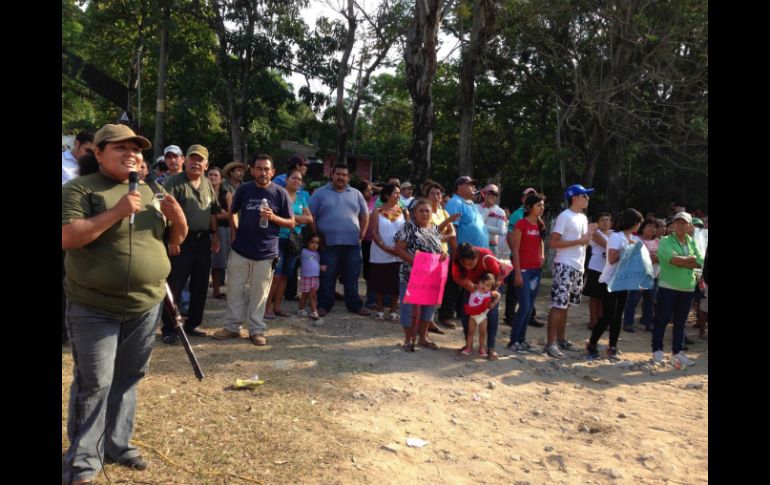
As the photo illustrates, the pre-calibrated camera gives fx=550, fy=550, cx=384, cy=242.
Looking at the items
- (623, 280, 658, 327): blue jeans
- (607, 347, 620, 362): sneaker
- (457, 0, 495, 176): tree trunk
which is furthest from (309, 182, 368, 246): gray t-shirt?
(457, 0, 495, 176): tree trunk

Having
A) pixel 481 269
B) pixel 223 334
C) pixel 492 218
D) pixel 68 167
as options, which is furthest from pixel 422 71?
pixel 68 167

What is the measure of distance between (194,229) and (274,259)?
2.91 ft

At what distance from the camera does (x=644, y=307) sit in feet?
29.8

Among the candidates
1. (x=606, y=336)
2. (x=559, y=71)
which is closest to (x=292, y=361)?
(x=606, y=336)

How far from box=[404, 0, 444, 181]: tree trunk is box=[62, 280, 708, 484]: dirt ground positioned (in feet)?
19.5

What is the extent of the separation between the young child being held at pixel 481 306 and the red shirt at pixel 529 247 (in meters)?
0.74

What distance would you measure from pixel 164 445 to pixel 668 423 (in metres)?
4.22

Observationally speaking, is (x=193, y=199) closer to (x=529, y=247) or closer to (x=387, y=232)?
(x=387, y=232)

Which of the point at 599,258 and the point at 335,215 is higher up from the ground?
the point at 335,215

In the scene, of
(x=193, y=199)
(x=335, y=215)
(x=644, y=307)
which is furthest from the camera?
(x=644, y=307)

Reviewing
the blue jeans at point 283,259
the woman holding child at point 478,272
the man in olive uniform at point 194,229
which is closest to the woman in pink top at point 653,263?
the woman holding child at point 478,272

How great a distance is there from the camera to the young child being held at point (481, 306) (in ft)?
20.0

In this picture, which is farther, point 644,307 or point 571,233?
point 644,307

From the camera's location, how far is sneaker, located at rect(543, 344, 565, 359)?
661 cm
